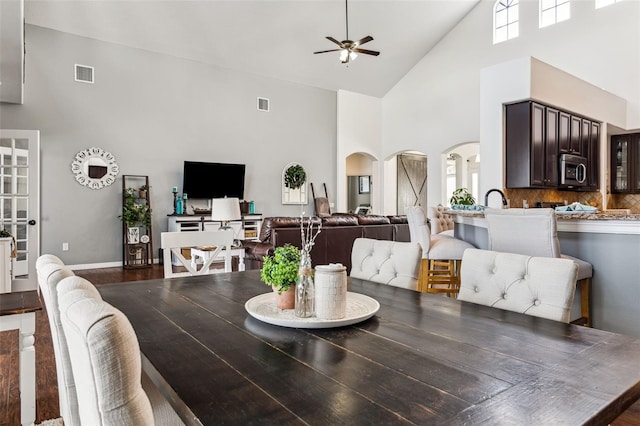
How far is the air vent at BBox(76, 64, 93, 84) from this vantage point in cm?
696

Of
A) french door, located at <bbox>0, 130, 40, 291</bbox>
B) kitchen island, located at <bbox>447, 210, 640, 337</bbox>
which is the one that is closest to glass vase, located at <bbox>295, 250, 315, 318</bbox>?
kitchen island, located at <bbox>447, 210, 640, 337</bbox>

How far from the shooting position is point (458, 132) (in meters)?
8.79

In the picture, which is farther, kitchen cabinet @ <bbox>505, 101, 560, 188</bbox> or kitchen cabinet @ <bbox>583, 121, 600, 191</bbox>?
kitchen cabinet @ <bbox>583, 121, 600, 191</bbox>

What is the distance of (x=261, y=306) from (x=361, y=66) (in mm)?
8642

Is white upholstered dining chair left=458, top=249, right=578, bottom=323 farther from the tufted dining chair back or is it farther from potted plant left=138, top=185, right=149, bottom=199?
potted plant left=138, top=185, right=149, bottom=199

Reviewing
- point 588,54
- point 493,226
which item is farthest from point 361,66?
point 493,226

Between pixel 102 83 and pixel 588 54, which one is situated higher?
pixel 588 54

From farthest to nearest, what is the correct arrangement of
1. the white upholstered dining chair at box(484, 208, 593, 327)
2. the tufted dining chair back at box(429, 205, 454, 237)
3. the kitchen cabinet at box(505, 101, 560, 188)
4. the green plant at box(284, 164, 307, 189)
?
the green plant at box(284, 164, 307, 189) → the tufted dining chair back at box(429, 205, 454, 237) → the kitchen cabinet at box(505, 101, 560, 188) → the white upholstered dining chair at box(484, 208, 593, 327)

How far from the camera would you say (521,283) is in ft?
5.30

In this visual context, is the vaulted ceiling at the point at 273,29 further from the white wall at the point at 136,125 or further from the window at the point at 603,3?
the window at the point at 603,3

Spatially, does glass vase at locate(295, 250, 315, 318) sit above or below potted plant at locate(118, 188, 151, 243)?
below

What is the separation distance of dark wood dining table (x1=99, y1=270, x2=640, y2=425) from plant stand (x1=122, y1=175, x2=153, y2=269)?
20.0 feet

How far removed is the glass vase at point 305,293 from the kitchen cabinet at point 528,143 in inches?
171

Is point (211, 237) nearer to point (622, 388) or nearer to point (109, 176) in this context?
point (622, 388)
